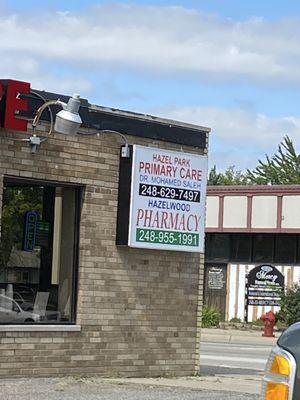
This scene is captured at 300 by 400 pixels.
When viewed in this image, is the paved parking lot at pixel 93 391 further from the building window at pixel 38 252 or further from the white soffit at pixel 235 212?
the white soffit at pixel 235 212

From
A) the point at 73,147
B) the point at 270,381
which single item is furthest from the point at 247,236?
the point at 270,381

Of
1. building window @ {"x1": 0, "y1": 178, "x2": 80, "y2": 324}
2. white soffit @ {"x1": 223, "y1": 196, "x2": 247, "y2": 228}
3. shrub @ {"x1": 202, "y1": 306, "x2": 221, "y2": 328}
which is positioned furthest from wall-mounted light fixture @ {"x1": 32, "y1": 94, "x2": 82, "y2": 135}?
white soffit @ {"x1": 223, "y1": 196, "x2": 247, "y2": 228}

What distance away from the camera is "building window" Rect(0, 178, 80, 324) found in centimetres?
1295

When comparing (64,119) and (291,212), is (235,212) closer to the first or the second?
(291,212)

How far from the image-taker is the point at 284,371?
475 cm

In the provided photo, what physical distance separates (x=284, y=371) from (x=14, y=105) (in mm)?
8360

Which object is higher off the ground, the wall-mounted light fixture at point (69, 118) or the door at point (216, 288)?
the wall-mounted light fixture at point (69, 118)

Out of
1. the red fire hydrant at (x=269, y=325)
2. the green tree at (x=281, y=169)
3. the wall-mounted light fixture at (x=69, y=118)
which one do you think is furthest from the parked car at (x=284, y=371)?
the green tree at (x=281, y=169)

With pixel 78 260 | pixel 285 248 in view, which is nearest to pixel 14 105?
pixel 78 260

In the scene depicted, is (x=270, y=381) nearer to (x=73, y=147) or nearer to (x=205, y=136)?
(x=73, y=147)

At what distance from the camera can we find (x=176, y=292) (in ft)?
47.9

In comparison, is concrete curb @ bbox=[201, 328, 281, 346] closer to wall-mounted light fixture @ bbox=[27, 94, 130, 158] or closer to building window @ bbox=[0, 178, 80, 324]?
building window @ bbox=[0, 178, 80, 324]

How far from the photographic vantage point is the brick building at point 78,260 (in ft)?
41.8

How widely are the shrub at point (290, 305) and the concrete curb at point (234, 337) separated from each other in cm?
78
